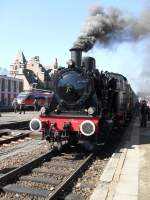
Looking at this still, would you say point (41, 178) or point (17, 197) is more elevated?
point (41, 178)

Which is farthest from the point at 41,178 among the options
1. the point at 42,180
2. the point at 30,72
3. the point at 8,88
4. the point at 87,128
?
the point at 30,72

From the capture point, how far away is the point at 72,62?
1269 centimetres

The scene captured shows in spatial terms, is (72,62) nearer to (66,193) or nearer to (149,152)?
(149,152)

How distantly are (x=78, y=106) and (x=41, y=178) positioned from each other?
4363 mm

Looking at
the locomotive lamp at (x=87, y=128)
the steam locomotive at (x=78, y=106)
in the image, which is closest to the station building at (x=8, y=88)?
the steam locomotive at (x=78, y=106)

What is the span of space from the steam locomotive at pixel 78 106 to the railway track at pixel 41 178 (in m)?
0.82

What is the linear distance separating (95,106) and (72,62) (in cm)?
168

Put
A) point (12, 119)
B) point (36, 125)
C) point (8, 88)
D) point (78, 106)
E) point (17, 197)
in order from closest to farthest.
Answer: point (17, 197), point (36, 125), point (78, 106), point (12, 119), point (8, 88)

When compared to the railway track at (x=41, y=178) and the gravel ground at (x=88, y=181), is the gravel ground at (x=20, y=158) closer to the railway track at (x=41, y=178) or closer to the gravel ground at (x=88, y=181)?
the railway track at (x=41, y=178)

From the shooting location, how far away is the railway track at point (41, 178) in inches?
289

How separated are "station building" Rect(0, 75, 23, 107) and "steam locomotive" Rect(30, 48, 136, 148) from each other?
59794 millimetres

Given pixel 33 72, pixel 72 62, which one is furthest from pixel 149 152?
pixel 33 72

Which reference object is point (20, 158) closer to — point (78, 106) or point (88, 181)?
point (78, 106)

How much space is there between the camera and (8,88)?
78.2 meters
